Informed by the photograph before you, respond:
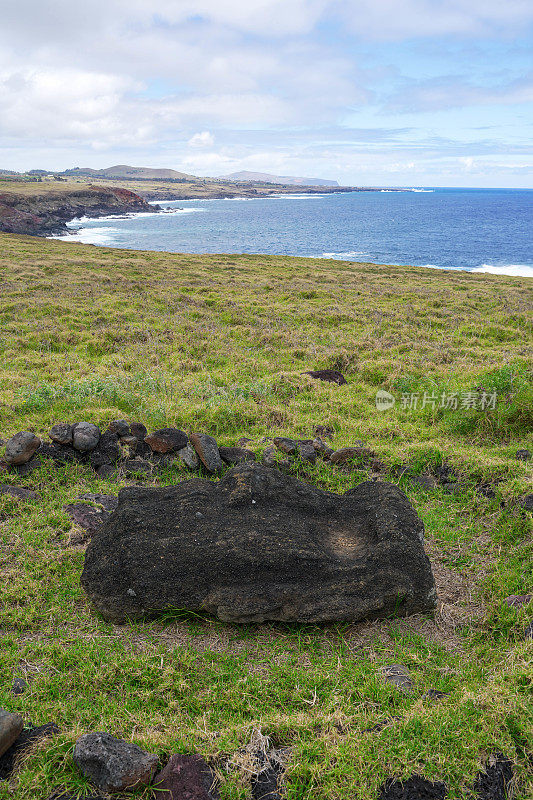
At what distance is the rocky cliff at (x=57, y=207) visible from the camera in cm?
7544

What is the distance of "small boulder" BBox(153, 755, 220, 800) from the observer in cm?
332

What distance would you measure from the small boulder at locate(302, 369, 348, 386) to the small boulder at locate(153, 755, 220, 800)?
9.77 m

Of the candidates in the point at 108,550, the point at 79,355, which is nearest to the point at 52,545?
the point at 108,550

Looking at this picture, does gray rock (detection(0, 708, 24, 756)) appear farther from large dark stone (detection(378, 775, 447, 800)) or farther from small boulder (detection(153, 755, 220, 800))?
large dark stone (detection(378, 775, 447, 800))

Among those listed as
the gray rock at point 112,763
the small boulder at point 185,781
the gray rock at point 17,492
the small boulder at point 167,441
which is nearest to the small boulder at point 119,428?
the small boulder at point 167,441

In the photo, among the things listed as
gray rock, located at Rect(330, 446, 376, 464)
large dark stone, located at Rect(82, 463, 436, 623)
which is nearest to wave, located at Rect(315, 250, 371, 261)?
gray rock, located at Rect(330, 446, 376, 464)

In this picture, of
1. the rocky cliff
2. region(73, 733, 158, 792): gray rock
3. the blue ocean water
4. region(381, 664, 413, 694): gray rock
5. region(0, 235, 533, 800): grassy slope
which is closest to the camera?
region(73, 733, 158, 792): gray rock

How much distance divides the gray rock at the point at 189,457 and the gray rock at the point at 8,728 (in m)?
4.85

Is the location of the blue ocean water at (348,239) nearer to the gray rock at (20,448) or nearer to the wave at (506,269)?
the wave at (506,269)

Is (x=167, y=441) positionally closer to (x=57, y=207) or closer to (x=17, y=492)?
(x=17, y=492)

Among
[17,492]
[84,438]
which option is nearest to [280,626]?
[17,492]

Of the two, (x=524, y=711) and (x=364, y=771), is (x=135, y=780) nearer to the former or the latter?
(x=364, y=771)

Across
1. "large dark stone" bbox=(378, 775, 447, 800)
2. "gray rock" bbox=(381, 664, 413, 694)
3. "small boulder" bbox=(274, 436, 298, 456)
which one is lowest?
"gray rock" bbox=(381, 664, 413, 694)

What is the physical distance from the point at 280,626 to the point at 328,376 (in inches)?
331
